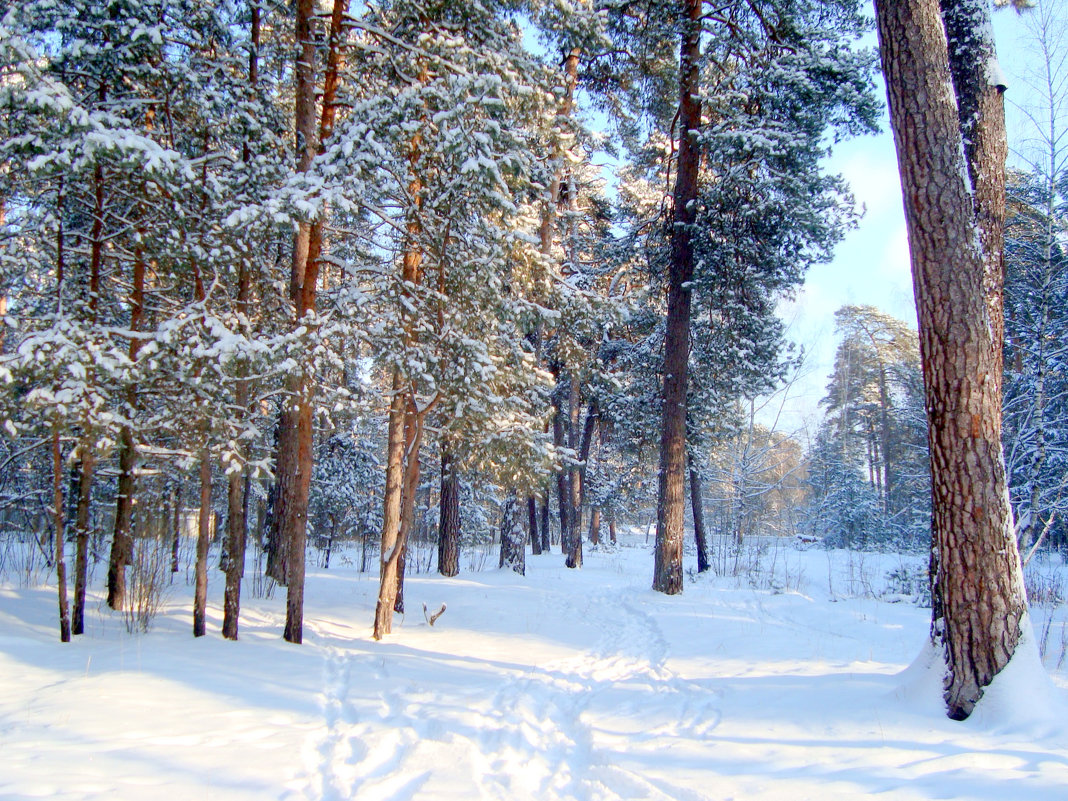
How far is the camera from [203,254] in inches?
237

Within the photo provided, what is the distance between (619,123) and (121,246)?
33.1 feet

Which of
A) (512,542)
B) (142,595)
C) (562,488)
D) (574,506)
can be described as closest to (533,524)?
(562,488)

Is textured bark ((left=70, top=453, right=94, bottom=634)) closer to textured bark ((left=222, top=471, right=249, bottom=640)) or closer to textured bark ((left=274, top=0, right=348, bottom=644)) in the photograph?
textured bark ((left=222, top=471, right=249, bottom=640))

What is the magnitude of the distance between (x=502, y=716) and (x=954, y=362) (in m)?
4.03

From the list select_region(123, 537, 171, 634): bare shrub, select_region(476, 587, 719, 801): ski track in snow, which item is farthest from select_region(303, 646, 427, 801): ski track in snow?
select_region(123, 537, 171, 634): bare shrub

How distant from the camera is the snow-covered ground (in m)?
3.02

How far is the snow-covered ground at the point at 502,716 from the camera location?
A: 3020mm

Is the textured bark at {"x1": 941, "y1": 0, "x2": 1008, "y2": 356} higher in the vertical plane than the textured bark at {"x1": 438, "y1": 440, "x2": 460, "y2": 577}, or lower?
higher

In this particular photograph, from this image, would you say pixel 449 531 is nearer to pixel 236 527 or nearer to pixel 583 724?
pixel 236 527

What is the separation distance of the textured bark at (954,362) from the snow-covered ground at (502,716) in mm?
333

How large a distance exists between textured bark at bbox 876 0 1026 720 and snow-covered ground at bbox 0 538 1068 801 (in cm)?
33

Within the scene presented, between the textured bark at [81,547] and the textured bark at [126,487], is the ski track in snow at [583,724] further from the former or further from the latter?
the textured bark at [126,487]

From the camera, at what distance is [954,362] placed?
12.9 ft

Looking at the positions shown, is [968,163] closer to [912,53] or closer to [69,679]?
[912,53]
